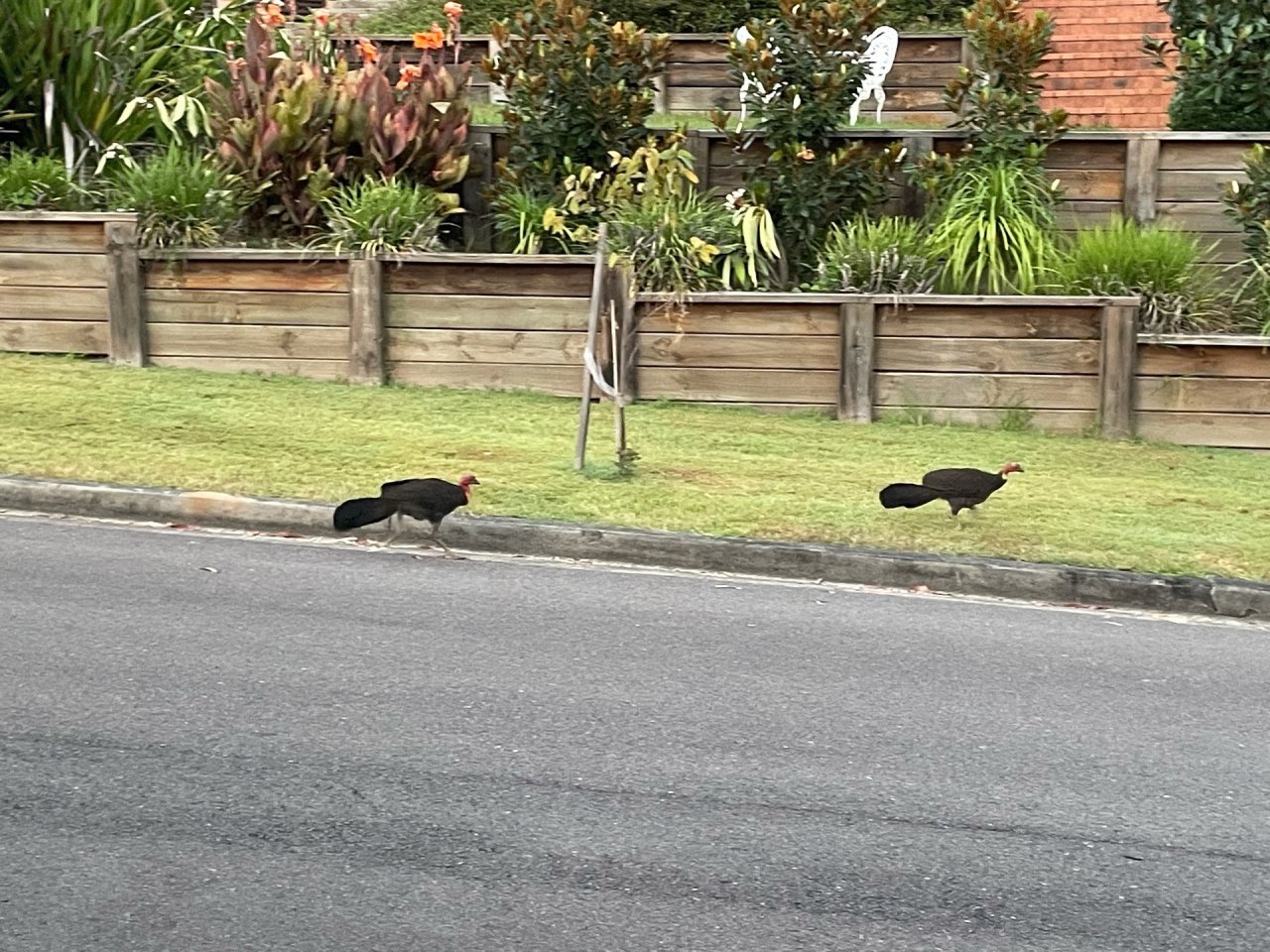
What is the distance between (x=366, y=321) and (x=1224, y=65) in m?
6.70

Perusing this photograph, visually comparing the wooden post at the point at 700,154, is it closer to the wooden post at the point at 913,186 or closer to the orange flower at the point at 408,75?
the wooden post at the point at 913,186

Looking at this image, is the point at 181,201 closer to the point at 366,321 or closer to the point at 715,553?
the point at 366,321

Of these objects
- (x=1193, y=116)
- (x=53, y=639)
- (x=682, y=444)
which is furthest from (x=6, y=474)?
(x=1193, y=116)

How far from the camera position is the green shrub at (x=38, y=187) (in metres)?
11.7

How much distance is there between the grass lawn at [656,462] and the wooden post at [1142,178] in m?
2.30

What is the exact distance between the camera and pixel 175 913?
13.1 feet

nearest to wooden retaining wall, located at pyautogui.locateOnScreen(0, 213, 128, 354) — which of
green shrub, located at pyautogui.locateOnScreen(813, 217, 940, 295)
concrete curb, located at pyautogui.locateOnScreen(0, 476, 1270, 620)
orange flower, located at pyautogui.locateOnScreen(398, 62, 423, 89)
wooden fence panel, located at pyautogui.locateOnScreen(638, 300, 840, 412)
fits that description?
orange flower, located at pyautogui.locateOnScreen(398, 62, 423, 89)

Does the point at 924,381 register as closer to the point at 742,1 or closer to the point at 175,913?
the point at 175,913

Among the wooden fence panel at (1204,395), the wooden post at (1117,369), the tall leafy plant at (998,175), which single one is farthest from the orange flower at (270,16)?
the wooden fence panel at (1204,395)

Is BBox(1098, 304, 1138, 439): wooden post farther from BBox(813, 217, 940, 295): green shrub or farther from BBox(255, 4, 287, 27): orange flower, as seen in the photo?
BBox(255, 4, 287, 27): orange flower

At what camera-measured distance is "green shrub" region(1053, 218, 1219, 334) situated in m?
10.6

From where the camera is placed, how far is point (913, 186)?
1208 centimetres

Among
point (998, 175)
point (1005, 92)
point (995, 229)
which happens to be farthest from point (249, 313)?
point (1005, 92)

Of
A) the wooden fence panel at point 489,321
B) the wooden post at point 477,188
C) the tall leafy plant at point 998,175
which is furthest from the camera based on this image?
the wooden post at point 477,188
